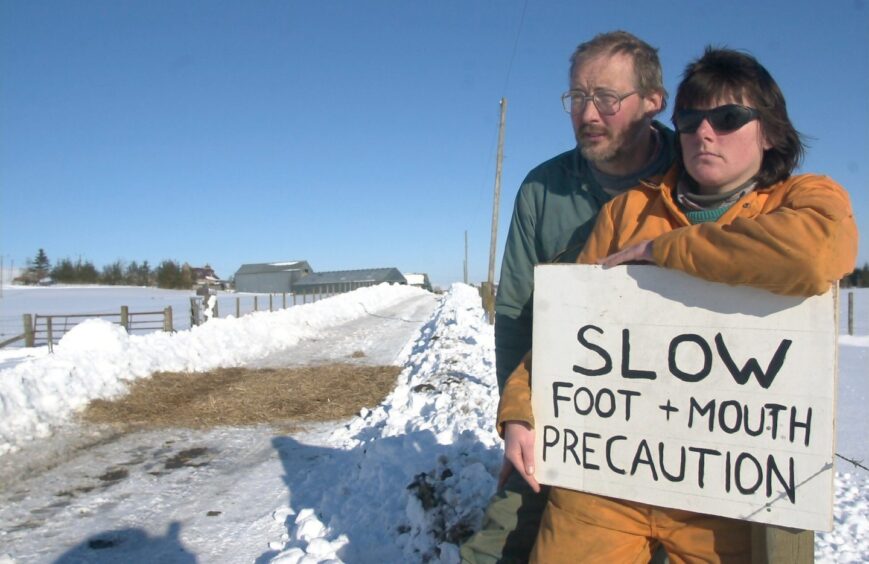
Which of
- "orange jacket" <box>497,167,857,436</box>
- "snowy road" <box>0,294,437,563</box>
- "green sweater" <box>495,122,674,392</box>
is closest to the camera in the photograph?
"orange jacket" <box>497,167,857,436</box>

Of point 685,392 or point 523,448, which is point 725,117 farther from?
point 523,448

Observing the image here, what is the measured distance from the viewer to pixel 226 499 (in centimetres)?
471

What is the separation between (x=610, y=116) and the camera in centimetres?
225

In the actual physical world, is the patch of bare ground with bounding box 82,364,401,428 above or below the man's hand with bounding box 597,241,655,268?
below

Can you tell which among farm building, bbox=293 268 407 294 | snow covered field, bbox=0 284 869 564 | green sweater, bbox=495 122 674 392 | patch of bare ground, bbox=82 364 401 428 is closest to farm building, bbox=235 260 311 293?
farm building, bbox=293 268 407 294

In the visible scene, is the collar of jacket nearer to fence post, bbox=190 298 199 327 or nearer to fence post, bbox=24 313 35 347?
fence post, bbox=190 298 199 327

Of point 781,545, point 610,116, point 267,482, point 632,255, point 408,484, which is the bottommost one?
point 267,482

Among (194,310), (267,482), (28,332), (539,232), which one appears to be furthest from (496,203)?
(539,232)

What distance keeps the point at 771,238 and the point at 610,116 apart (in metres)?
0.90

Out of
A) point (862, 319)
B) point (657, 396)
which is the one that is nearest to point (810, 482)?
point (657, 396)

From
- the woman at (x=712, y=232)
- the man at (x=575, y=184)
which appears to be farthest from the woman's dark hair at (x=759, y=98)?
the man at (x=575, y=184)

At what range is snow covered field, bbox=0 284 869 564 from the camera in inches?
146

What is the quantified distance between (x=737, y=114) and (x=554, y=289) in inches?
28.3

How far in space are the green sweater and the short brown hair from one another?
0.73 ft
